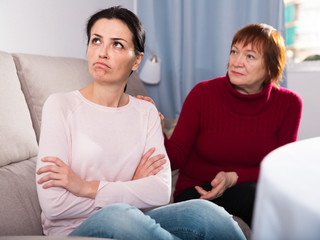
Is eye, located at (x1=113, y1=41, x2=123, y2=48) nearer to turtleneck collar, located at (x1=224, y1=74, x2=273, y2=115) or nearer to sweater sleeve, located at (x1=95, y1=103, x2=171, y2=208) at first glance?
sweater sleeve, located at (x1=95, y1=103, x2=171, y2=208)

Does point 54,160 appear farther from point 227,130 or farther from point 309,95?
point 309,95

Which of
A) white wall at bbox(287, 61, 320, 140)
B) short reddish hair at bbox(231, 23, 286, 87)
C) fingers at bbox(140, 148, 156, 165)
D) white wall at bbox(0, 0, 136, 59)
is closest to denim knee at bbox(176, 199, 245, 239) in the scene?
fingers at bbox(140, 148, 156, 165)

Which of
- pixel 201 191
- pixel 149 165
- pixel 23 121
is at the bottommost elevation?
pixel 201 191

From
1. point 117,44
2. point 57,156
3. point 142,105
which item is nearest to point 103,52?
point 117,44

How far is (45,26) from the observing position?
5.94 feet

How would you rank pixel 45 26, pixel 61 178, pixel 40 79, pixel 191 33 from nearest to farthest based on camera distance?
pixel 61 178
pixel 40 79
pixel 45 26
pixel 191 33

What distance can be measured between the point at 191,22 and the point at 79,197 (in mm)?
1936

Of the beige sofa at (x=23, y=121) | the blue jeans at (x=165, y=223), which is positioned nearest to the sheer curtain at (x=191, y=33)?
the beige sofa at (x=23, y=121)

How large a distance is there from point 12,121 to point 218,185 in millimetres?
786

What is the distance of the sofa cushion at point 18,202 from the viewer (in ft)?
3.21

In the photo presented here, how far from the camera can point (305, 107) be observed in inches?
94.2

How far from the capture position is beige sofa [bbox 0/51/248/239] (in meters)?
1.02

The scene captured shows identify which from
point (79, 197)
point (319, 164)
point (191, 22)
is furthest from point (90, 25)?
point (191, 22)

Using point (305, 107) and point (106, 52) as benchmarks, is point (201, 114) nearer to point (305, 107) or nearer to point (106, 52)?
point (106, 52)
